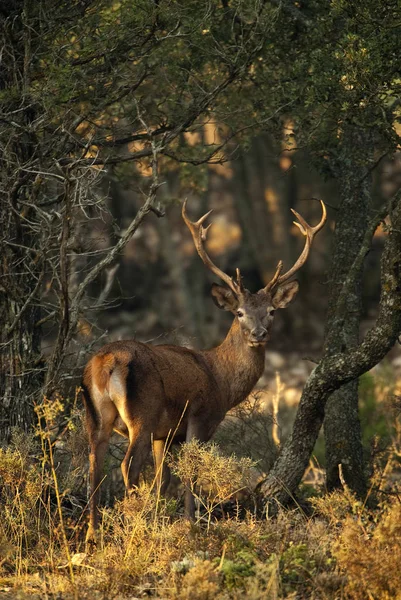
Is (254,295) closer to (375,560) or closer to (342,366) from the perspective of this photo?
(342,366)

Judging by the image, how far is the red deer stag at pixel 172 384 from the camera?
9.27 meters

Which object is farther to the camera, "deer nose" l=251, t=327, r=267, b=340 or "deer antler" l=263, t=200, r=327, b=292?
"deer antler" l=263, t=200, r=327, b=292

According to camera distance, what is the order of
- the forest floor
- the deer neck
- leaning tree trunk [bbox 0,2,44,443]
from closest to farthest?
1. the forest floor
2. leaning tree trunk [bbox 0,2,44,443]
3. the deer neck

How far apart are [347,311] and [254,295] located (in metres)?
0.92

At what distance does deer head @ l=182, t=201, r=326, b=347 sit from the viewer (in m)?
10.6

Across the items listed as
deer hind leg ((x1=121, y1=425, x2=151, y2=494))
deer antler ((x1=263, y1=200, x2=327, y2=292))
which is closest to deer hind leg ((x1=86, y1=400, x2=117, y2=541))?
deer hind leg ((x1=121, y1=425, x2=151, y2=494))

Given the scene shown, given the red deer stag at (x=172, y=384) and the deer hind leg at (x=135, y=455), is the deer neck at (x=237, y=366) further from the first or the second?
the deer hind leg at (x=135, y=455)

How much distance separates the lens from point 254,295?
10.9 meters

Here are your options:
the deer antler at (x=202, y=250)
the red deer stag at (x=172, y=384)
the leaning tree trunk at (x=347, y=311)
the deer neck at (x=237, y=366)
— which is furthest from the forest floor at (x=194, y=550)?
the deer antler at (x=202, y=250)

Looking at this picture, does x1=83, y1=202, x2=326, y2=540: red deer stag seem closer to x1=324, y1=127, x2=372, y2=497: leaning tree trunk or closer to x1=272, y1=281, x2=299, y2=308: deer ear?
x1=272, y1=281, x2=299, y2=308: deer ear

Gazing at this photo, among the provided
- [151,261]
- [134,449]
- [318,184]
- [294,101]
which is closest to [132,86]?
[294,101]

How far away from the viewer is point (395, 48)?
9.23 m

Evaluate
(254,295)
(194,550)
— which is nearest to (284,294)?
(254,295)

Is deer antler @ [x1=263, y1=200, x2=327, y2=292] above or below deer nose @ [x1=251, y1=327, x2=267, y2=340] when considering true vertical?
above
